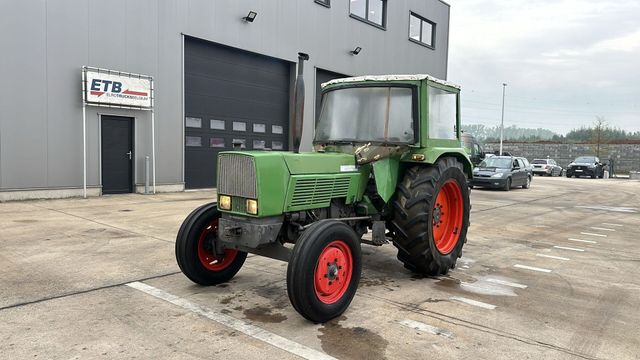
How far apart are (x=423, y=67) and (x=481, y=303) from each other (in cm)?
1971

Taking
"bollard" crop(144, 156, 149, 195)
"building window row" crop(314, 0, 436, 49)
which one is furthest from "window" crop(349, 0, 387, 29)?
"bollard" crop(144, 156, 149, 195)

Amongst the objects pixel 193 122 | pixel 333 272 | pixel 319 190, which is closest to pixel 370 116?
pixel 319 190

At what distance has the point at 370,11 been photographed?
62.5ft

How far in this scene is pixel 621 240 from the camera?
825 cm

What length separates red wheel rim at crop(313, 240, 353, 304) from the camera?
388cm

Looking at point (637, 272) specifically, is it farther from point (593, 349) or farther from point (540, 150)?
point (540, 150)

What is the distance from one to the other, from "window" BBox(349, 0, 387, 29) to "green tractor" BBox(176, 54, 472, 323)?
13616 mm

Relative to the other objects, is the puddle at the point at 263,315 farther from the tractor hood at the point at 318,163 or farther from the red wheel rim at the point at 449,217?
the red wheel rim at the point at 449,217

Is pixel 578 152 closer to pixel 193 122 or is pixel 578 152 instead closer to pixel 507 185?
pixel 507 185

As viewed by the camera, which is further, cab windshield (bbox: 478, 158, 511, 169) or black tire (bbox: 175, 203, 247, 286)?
cab windshield (bbox: 478, 158, 511, 169)

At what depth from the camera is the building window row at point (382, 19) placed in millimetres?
18250

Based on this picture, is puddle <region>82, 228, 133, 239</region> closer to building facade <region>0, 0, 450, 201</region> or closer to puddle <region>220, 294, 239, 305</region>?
puddle <region>220, 294, 239, 305</region>

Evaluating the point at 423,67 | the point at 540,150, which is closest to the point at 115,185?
the point at 423,67

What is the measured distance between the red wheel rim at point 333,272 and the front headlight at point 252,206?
681 mm
